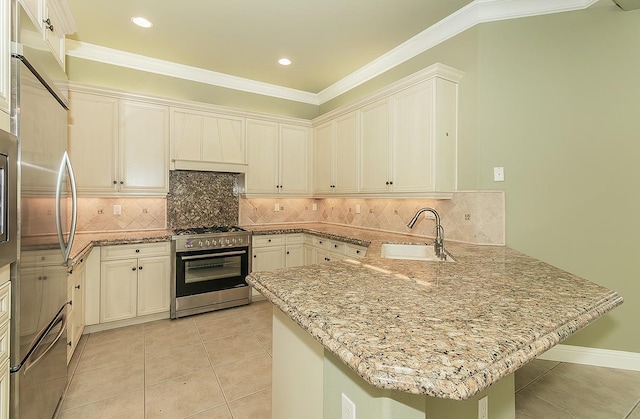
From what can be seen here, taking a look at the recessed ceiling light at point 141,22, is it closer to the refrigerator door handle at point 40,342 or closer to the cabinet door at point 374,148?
the cabinet door at point 374,148

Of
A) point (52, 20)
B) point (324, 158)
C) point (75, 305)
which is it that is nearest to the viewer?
point (52, 20)

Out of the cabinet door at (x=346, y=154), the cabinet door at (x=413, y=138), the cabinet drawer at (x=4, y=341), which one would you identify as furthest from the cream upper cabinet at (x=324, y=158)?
the cabinet drawer at (x=4, y=341)

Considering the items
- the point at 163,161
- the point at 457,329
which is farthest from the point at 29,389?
the point at 163,161

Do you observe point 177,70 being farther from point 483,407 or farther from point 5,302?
point 483,407

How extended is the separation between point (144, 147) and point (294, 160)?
1.85 meters

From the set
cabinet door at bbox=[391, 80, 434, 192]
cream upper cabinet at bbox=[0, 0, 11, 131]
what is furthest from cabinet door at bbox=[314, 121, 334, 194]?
cream upper cabinet at bbox=[0, 0, 11, 131]

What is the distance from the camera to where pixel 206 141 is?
12.0 ft

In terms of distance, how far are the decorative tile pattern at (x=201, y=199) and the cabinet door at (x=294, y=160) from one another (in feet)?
2.26

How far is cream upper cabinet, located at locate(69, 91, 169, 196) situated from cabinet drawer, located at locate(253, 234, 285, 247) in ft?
3.94

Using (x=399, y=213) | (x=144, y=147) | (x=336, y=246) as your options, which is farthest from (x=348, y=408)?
(x=144, y=147)

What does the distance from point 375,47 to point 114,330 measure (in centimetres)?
399

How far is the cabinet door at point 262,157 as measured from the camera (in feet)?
12.9

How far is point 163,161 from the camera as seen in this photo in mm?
3424

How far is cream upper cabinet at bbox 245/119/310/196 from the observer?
396 cm
